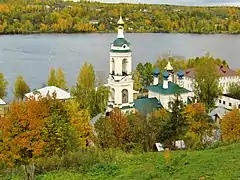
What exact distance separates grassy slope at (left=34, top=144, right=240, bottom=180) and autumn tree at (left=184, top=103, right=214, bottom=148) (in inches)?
132

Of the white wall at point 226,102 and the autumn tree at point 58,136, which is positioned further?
the white wall at point 226,102

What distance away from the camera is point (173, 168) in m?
5.12

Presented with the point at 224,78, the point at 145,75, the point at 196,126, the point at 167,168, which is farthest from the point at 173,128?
the point at 145,75

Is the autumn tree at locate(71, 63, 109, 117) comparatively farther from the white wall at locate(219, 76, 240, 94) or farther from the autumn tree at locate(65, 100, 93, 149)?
the white wall at locate(219, 76, 240, 94)

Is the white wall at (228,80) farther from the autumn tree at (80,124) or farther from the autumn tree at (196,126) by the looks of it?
the autumn tree at (80,124)

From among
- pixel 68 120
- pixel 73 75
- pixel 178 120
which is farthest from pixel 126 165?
pixel 73 75

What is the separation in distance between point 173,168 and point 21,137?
11.0 feet

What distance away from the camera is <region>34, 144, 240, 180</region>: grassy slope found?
473 cm

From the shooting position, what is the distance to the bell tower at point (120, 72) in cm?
1238

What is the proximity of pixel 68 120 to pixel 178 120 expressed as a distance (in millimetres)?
2331

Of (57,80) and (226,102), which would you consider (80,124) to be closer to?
(226,102)

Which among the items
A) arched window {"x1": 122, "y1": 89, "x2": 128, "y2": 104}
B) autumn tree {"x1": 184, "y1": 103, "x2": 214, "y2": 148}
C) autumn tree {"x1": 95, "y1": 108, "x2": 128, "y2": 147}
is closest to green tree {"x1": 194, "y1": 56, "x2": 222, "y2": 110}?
arched window {"x1": 122, "y1": 89, "x2": 128, "y2": 104}

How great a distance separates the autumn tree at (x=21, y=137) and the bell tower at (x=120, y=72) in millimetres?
4619

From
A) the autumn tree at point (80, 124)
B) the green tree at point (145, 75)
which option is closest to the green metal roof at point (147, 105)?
the autumn tree at point (80, 124)
